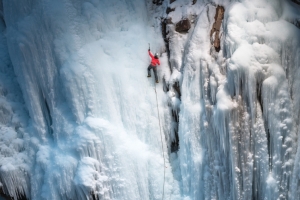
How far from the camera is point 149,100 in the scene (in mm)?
6180

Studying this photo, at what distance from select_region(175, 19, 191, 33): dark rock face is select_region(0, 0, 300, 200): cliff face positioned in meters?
0.02

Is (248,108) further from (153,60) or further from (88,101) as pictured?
(88,101)

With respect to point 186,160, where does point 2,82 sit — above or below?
above

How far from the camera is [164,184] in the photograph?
6.03m

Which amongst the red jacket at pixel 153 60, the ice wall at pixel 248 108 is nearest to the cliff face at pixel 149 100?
the ice wall at pixel 248 108

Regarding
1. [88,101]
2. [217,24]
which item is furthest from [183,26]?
[88,101]

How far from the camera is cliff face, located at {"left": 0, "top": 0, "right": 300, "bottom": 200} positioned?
498 centimetres

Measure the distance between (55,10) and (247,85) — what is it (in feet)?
13.0

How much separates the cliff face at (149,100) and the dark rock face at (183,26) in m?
0.02

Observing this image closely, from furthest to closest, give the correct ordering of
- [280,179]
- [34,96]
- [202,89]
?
[34,96]
[202,89]
[280,179]

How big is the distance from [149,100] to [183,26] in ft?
5.14

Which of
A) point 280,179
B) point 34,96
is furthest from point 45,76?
point 280,179

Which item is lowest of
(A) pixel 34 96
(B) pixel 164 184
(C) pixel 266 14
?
(B) pixel 164 184

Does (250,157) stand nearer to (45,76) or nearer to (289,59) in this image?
(289,59)
